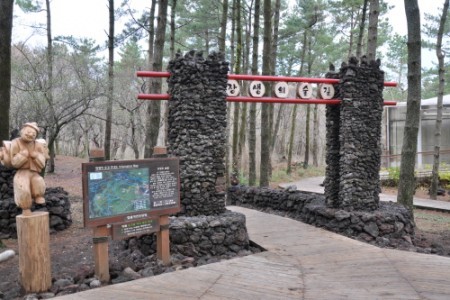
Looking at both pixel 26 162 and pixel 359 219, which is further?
pixel 359 219

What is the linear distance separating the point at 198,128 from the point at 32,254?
115 inches

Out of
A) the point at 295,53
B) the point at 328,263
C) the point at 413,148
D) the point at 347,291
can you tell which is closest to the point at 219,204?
the point at 328,263

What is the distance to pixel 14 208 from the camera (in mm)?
7457

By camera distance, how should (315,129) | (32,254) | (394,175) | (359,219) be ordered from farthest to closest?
(315,129), (394,175), (359,219), (32,254)

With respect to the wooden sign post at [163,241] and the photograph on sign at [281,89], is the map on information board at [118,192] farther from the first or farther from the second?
the photograph on sign at [281,89]

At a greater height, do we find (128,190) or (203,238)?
(128,190)

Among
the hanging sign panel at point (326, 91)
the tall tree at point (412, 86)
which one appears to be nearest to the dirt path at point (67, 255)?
the hanging sign panel at point (326, 91)

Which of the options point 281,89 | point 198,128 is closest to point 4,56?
point 198,128

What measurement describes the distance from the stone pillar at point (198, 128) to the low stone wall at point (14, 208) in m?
3.45

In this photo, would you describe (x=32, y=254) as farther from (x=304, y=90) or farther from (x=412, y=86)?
(x=412, y=86)

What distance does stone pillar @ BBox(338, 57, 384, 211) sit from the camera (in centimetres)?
684

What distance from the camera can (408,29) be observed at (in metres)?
7.35

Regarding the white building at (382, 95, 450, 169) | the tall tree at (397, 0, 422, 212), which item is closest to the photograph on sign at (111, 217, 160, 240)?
the tall tree at (397, 0, 422, 212)

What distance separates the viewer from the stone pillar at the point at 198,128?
5961mm
